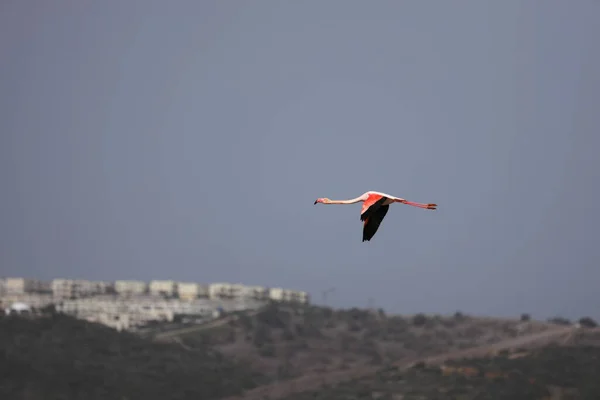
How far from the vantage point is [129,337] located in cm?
12700

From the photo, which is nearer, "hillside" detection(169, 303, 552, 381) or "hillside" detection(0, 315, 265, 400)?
"hillside" detection(0, 315, 265, 400)

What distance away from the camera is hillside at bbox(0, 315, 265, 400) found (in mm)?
93250

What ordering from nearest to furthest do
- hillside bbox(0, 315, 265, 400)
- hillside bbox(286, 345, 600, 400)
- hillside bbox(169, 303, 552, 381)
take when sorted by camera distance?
1. hillside bbox(286, 345, 600, 400)
2. hillside bbox(0, 315, 265, 400)
3. hillside bbox(169, 303, 552, 381)

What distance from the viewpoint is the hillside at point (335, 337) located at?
130875 mm

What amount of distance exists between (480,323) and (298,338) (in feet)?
92.9

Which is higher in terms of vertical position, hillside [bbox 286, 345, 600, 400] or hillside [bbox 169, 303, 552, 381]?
hillside [bbox 169, 303, 552, 381]

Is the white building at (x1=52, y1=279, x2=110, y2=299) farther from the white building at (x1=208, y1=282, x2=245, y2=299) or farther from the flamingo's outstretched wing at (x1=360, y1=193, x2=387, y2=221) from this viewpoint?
the flamingo's outstretched wing at (x1=360, y1=193, x2=387, y2=221)

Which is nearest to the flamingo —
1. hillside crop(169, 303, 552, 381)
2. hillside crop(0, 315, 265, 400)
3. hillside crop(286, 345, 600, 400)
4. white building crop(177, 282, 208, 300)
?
hillside crop(286, 345, 600, 400)

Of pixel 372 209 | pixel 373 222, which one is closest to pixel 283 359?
pixel 373 222

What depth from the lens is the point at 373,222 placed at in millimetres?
29047

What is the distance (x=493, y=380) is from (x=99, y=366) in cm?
3727

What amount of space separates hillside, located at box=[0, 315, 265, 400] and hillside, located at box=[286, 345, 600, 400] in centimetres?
1353

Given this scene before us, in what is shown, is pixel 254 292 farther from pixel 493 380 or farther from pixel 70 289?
pixel 493 380

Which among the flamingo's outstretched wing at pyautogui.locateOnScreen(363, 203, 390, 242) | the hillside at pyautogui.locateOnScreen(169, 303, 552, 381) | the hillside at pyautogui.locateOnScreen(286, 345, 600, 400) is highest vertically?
the flamingo's outstretched wing at pyautogui.locateOnScreen(363, 203, 390, 242)
